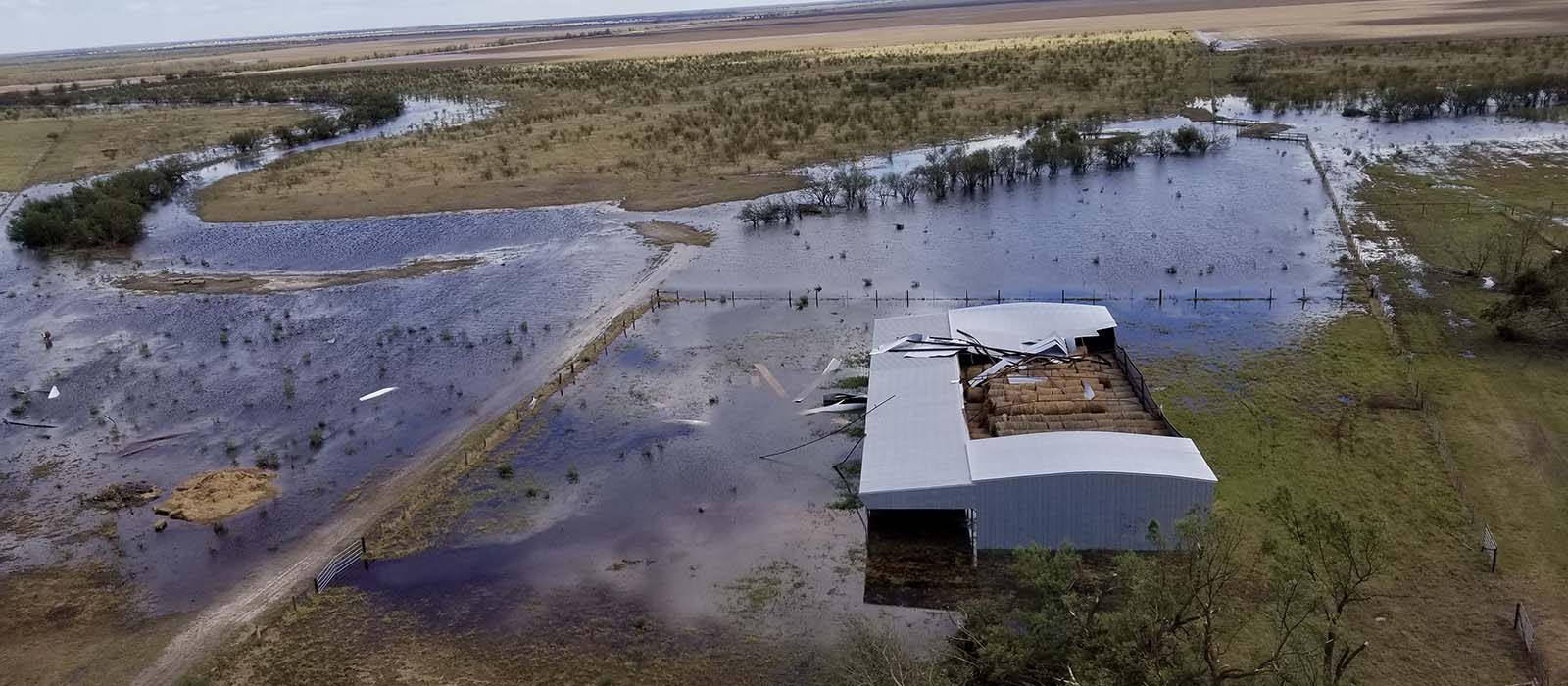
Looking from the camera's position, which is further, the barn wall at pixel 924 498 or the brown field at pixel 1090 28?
the brown field at pixel 1090 28

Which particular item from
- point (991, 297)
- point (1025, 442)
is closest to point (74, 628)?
point (1025, 442)

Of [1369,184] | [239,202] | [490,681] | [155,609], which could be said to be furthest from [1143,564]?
[239,202]

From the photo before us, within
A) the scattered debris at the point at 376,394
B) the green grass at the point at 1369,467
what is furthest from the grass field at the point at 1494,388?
the scattered debris at the point at 376,394

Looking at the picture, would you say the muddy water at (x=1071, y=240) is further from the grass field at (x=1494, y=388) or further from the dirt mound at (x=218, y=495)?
the dirt mound at (x=218, y=495)

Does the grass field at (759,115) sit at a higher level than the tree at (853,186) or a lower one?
higher

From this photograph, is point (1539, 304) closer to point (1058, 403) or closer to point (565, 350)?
point (1058, 403)

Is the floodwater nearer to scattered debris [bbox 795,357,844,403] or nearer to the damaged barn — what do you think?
scattered debris [bbox 795,357,844,403]

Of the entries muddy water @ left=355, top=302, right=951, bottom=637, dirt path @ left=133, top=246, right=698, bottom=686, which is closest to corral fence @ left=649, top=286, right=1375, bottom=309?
muddy water @ left=355, top=302, right=951, bottom=637
